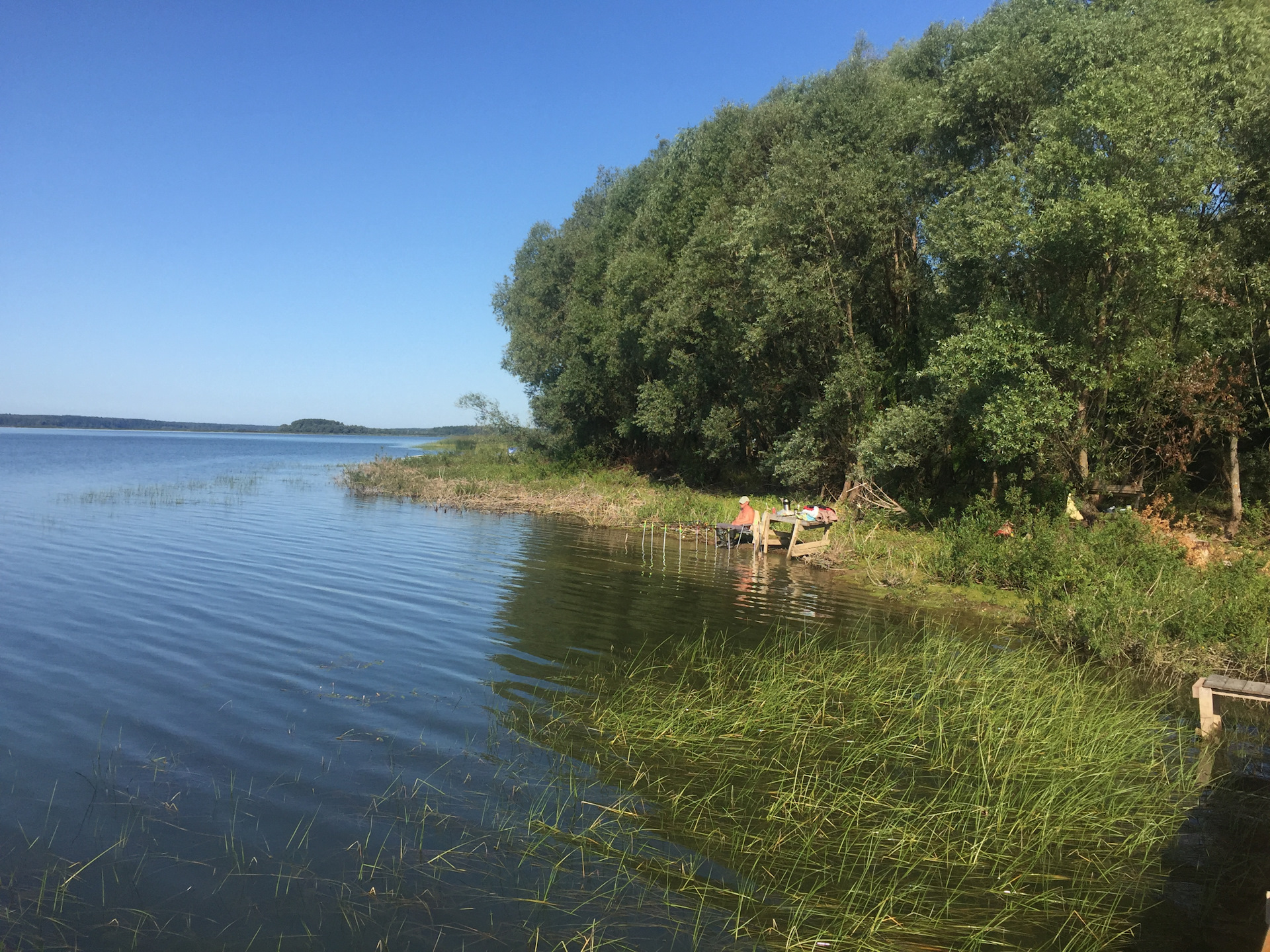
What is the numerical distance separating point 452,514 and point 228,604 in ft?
54.4

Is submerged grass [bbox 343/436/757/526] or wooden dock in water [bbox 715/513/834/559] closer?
wooden dock in water [bbox 715/513/834/559]

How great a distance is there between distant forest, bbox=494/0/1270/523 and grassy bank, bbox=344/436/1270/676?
7.25 ft

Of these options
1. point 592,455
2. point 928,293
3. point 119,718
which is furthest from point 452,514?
point 119,718

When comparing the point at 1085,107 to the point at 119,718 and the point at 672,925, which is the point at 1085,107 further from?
Result: the point at 119,718

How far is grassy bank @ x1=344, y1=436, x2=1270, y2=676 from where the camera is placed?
1186cm

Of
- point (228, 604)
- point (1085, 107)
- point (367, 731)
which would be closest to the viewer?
point (367, 731)

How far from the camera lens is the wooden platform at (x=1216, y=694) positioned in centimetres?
927

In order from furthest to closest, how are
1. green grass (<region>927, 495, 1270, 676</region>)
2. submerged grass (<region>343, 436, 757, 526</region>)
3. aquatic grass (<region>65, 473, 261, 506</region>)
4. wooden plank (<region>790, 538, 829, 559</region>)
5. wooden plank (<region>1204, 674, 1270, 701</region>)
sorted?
aquatic grass (<region>65, 473, 261, 506</region>) → submerged grass (<region>343, 436, 757, 526</region>) → wooden plank (<region>790, 538, 829, 559</region>) → green grass (<region>927, 495, 1270, 676</region>) → wooden plank (<region>1204, 674, 1270, 701</region>)

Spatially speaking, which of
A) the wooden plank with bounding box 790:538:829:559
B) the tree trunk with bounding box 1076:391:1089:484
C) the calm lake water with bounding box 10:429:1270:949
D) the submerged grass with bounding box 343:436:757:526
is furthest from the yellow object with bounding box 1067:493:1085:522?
the submerged grass with bounding box 343:436:757:526

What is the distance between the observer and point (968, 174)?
20828 mm

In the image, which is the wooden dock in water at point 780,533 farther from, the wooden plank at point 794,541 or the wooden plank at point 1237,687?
the wooden plank at point 1237,687

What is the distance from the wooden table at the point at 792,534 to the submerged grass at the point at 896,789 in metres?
9.88

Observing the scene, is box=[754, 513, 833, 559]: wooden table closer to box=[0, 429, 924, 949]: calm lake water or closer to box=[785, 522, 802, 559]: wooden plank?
box=[785, 522, 802, 559]: wooden plank

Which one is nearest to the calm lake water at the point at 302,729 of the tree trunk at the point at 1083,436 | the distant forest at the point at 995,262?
the tree trunk at the point at 1083,436
